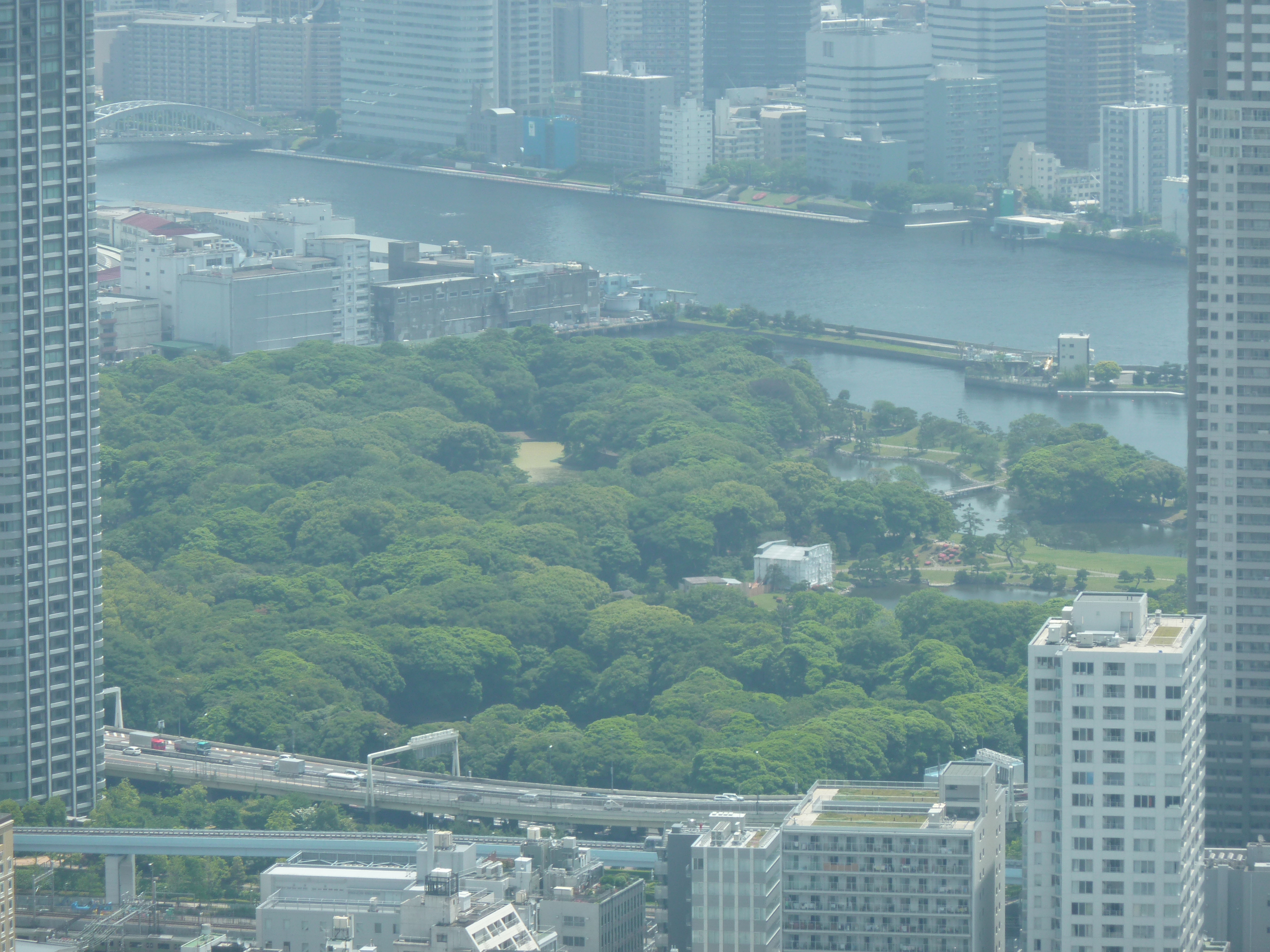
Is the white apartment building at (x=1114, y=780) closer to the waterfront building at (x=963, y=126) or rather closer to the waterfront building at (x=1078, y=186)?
the waterfront building at (x=1078, y=186)

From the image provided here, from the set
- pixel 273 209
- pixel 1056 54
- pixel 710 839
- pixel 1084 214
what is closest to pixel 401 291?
pixel 273 209

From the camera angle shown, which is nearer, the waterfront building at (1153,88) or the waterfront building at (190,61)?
the waterfront building at (1153,88)

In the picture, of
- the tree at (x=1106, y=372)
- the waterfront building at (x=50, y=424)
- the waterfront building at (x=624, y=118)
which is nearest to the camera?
the waterfront building at (x=50, y=424)

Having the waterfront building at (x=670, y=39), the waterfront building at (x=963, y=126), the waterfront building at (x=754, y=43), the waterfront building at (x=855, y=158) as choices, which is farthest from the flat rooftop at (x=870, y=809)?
the waterfront building at (x=754, y=43)

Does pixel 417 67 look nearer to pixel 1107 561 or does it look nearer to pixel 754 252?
pixel 754 252

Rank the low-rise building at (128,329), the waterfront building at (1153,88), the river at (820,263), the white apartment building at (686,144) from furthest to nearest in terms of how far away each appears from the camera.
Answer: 1. the white apartment building at (686,144)
2. the waterfront building at (1153,88)
3. the low-rise building at (128,329)
4. the river at (820,263)

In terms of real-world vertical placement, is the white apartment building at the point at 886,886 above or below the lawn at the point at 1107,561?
above

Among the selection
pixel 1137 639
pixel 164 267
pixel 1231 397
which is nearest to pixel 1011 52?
pixel 164 267
